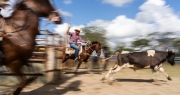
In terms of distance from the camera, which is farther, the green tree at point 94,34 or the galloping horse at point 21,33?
the green tree at point 94,34

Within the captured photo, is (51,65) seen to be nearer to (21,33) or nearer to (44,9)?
(44,9)

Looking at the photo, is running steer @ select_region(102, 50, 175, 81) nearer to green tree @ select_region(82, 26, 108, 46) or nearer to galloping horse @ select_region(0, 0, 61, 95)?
galloping horse @ select_region(0, 0, 61, 95)

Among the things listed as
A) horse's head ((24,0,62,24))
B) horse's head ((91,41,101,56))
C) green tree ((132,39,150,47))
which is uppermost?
green tree ((132,39,150,47))

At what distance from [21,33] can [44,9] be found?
2.74ft

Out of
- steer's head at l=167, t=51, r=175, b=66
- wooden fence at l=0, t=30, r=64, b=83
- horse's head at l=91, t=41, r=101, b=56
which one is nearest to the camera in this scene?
wooden fence at l=0, t=30, r=64, b=83

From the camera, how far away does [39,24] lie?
5.10 meters

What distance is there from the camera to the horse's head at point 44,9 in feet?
16.3

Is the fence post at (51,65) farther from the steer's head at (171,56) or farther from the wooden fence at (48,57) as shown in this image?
the steer's head at (171,56)

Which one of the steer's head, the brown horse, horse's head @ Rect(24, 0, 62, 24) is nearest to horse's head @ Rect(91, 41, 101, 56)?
the brown horse

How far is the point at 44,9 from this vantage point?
510 cm

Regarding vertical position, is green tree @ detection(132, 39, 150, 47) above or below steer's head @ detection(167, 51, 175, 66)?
above

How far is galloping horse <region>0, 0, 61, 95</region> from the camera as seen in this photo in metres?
4.51

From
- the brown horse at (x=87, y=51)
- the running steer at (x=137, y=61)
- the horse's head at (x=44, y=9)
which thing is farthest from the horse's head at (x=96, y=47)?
the horse's head at (x=44, y=9)

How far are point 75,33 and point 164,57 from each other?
162 inches
